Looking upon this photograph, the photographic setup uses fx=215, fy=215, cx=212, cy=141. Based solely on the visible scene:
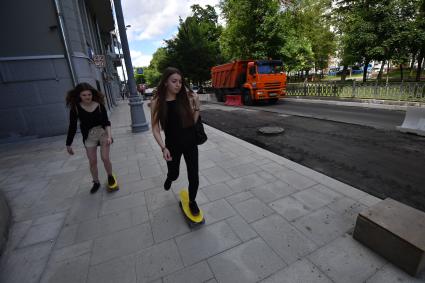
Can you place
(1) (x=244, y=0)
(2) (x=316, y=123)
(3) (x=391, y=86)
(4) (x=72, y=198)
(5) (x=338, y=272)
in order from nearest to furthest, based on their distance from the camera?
1. (5) (x=338, y=272)
2. (4) (x=72, y=198)
3. (2) (x=316, y=123)
4. (3) (x=391, y=86)
5. (1) (x=244, y=0)

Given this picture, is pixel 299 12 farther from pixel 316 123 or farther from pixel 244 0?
pixel 316 123

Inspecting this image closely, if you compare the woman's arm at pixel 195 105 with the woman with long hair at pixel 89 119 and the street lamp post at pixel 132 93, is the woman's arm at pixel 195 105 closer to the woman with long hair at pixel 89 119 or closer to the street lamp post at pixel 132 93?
the woman with long hair at pixel 89 119

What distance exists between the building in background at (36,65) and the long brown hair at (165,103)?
759 cm

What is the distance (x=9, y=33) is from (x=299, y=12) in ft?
86.0

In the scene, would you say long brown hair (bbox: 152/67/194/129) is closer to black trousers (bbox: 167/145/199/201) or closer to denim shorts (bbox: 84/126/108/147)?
black trousers (bbox: 167/145/199/201)

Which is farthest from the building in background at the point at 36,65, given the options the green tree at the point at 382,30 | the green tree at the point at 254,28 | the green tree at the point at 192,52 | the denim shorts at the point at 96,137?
the green tree at the point at 192,52

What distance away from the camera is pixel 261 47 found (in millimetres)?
19219

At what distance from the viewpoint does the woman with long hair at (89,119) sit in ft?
10.9

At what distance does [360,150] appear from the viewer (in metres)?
5.40

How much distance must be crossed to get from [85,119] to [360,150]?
6098 millimetres

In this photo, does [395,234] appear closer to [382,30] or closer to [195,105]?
[195,105]

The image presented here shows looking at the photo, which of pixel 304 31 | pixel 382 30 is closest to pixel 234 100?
pixel 382 30

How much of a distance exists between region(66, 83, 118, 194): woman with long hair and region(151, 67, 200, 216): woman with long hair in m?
1.52

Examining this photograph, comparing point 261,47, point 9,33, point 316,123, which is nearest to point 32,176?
point 9,33
